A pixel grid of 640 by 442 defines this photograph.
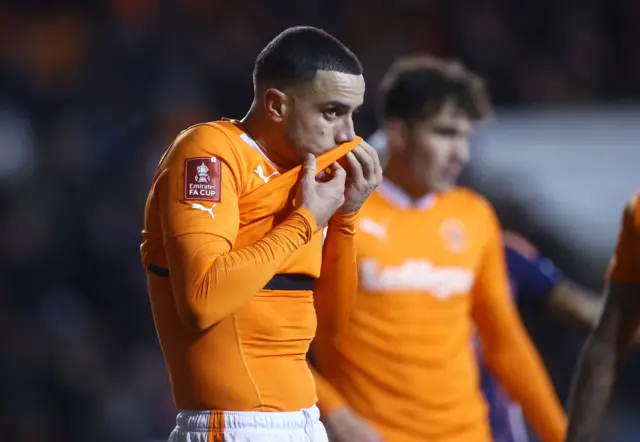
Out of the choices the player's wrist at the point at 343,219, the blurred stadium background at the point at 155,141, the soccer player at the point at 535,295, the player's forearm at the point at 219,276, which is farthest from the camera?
the blurred stadium background at the point at 155,141

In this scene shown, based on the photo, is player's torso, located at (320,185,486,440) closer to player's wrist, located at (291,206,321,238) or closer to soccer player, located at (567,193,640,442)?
soccer player, located at (567,193,640,442)

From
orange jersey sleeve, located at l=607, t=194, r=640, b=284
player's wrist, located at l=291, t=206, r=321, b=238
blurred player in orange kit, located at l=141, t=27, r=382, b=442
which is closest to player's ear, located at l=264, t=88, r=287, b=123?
blurred player in orange kit, located at l=141, t=27, r=382, b=442

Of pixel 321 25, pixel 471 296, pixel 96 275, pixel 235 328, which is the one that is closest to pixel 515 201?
pixel 321 25

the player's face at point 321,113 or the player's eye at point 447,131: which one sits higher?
the player's face at point 321,113

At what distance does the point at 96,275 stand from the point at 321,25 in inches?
102

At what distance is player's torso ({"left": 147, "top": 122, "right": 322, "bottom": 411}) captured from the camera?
2.66 meters

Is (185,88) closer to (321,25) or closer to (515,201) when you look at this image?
(321,25)

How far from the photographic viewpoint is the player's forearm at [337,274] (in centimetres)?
292

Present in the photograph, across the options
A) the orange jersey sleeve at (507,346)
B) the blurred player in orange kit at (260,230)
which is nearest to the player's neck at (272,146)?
the blurred player in orange kit at (260,230)

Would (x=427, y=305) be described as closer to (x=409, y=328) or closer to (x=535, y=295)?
(x=409, y=328)

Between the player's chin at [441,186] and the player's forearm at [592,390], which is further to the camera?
the player's chin at [441,186]

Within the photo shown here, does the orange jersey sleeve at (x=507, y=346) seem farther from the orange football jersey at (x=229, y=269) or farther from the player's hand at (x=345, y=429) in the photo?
the orange football jersey at (x=229, y=269)

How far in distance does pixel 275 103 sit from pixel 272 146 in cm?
10

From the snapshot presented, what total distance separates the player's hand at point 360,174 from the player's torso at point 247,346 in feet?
0.47
